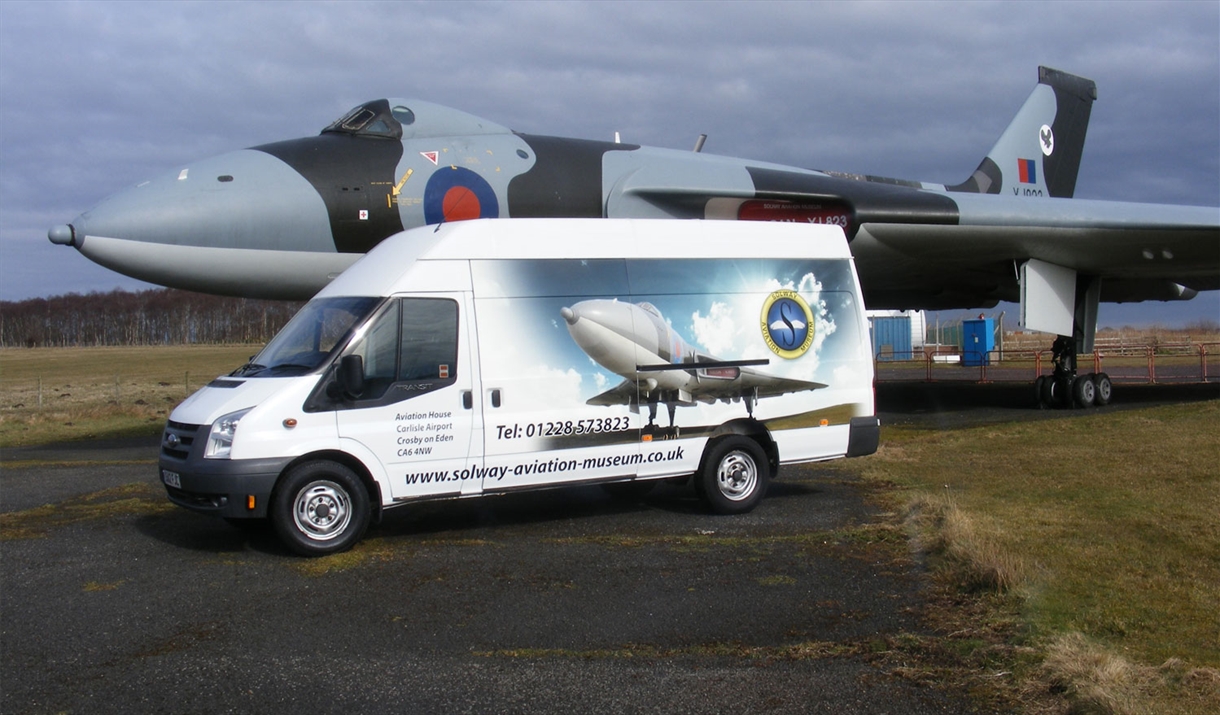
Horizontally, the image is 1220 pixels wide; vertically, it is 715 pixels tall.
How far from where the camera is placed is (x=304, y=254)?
12250 mm

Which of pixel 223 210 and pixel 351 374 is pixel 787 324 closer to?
pixel 351 374

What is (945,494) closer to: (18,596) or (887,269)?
(18,596)

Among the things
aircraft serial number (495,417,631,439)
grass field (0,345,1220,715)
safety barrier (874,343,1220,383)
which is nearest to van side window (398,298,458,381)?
aircraft serial number (495,417,631,439)

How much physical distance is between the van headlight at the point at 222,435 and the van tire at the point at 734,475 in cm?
397

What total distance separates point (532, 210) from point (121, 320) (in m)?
101

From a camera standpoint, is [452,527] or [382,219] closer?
[452,527]

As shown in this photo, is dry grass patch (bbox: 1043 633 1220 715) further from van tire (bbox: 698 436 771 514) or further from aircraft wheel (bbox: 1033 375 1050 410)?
aircraft wheel (bbox: 1033 375 1050 410)

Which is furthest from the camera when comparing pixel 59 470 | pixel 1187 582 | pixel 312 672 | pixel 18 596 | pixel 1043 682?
pixel 59 470

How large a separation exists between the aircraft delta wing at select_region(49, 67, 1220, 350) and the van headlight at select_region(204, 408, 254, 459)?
4.91m

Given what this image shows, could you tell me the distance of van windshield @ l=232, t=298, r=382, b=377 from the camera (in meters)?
7.77

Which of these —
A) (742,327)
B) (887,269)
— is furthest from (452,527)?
(887,269)

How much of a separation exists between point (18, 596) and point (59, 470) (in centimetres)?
743

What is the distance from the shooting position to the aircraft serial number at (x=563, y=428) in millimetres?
8109

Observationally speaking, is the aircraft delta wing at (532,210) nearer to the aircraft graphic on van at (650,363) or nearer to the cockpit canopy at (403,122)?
the cockpit canopy at (403,122)
